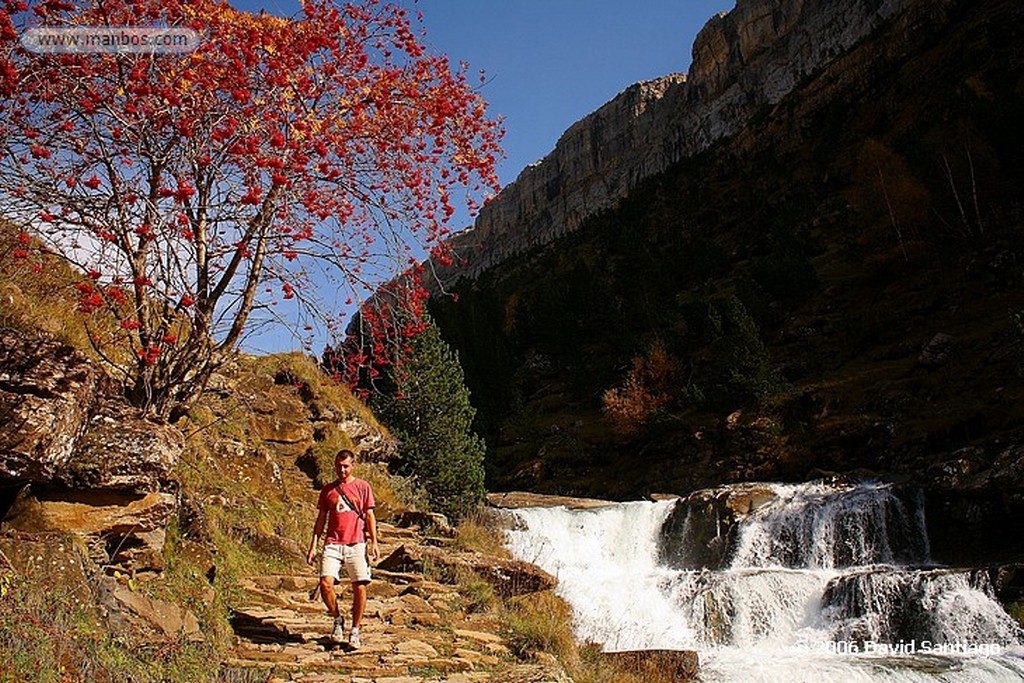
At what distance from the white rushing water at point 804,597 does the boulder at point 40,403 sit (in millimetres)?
8568

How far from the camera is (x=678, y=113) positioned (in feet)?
336

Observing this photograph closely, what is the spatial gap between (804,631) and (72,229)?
14396 millimetres

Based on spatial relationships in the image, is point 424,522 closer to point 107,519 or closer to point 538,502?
point 107,519

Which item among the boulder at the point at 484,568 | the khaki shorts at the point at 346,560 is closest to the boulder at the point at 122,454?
the khaki shorts at the point at 346,560

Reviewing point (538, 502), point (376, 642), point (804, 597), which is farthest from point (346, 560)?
point (538, 502)

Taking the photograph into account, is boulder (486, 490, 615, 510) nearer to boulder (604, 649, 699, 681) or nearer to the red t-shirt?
boulder (604, 649, 699, 681)

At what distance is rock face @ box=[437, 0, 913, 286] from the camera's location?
267ft

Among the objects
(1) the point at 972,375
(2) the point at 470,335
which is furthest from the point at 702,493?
(2) the point at 470,335

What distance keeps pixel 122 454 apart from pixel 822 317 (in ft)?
132

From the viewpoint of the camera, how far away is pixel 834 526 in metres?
18.5

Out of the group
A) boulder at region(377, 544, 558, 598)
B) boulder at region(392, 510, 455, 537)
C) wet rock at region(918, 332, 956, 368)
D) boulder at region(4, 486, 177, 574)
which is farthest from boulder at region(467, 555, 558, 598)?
wet rock at region(918, 332, 956, 368)

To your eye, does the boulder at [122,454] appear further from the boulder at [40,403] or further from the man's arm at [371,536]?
the man's arm at [371,536]

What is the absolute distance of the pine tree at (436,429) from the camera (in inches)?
794

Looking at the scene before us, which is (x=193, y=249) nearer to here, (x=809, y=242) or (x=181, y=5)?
(x=181, y=5)
